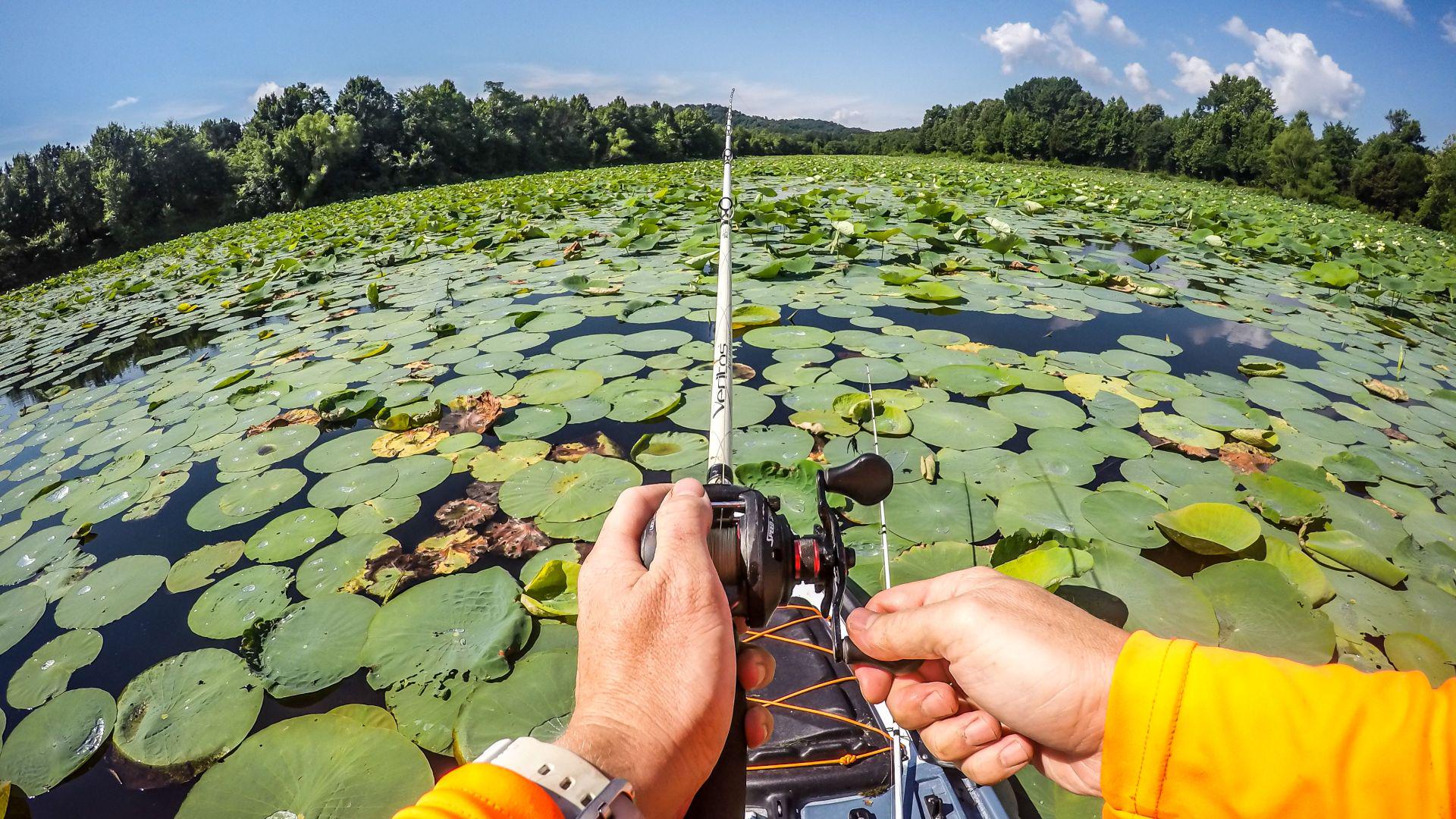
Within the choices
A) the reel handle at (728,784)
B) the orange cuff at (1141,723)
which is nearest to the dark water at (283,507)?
the reel handle at (728,784)

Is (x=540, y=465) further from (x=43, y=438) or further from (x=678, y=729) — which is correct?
(x=43, y=438)

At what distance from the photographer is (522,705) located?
4.07ft

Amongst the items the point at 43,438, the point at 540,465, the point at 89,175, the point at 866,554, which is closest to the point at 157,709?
the point at 540,465

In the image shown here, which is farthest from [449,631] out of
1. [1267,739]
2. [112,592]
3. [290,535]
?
[1267,739]

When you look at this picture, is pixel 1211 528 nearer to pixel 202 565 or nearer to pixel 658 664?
pixel 658 664

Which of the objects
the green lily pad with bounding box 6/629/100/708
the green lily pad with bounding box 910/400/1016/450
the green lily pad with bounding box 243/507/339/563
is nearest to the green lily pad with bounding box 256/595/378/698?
the green lily pad with bounding box 243/507/339/563

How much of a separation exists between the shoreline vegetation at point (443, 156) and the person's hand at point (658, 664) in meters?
11.5

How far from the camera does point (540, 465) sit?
2062 mm

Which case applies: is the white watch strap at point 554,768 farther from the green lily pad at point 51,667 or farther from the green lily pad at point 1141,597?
the green lily pad at point 51,667

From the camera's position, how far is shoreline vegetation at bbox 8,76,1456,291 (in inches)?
697

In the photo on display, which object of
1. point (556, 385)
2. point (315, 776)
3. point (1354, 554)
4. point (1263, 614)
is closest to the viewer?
point (315, 776)

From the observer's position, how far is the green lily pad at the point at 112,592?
1525 millimetres

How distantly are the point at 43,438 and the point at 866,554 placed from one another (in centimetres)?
391

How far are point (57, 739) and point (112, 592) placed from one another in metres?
0.54
